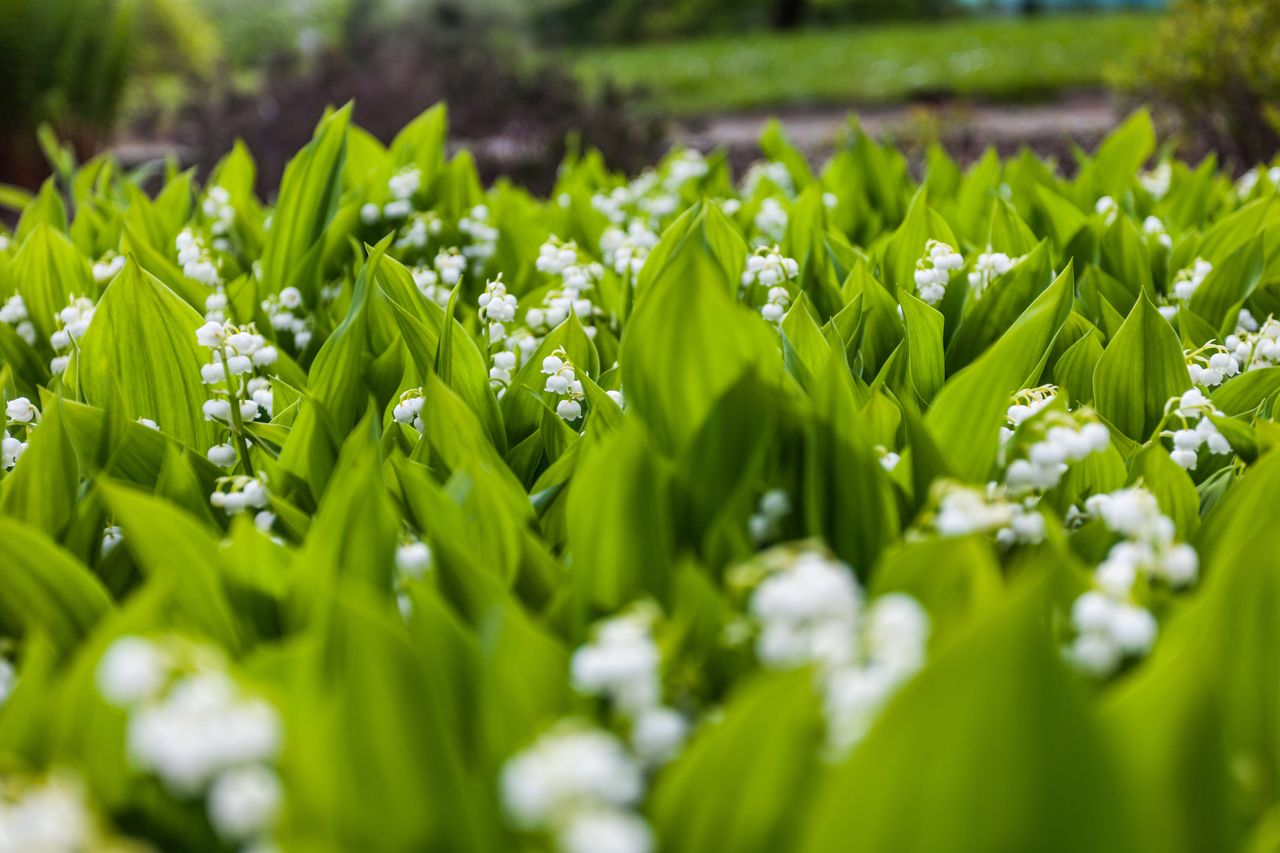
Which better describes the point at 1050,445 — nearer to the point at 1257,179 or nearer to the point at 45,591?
the point at 45,591

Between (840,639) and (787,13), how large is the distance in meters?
31.9

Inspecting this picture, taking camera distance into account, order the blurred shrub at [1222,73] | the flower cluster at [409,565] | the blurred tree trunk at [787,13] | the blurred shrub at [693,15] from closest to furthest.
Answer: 1. the flower cluster at [409,565]
2. the blurred shrub at [1222,73]
3. the blurred tree trunk at [787,13]
4. the blurred shrub at [693,15]

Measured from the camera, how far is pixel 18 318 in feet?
7.07

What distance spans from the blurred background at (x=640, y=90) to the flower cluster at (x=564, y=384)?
2.30 m

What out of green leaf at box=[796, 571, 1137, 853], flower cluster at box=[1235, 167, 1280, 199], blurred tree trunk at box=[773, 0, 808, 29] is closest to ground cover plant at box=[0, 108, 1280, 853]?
green leaf at box=[796, 571, 1137, 853]

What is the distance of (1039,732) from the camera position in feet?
2.47

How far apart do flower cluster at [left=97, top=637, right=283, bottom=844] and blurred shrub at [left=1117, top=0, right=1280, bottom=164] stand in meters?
5.46

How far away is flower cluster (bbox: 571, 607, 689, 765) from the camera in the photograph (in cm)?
72

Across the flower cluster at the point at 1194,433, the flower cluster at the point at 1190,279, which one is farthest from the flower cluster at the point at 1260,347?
the flower cluster at the point at 1194,433

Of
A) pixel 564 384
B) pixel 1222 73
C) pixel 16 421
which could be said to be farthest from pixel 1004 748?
pixel 1222 73

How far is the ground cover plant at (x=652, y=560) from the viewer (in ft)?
2.48

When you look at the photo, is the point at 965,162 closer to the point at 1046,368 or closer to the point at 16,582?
the point at 1046,368

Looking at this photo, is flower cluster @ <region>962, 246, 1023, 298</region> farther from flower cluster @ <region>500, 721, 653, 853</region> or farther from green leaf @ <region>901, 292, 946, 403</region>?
flower cluster @ <region>500, 721, 653, 853</region>

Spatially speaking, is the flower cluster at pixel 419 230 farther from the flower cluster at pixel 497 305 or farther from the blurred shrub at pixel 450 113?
the blurred shrub at pixel 450 113
